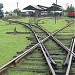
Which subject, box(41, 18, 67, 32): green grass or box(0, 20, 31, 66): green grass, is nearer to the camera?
box(0, 20, 31, 66): green grass

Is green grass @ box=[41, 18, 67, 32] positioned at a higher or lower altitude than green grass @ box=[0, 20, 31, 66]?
lower

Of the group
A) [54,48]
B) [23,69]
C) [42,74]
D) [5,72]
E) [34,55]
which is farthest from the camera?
[54,48]

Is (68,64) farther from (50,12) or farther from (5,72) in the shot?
(50,12)

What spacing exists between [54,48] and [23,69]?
4.31 metres

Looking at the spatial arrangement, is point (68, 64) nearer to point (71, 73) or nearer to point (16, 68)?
point (71, 73)

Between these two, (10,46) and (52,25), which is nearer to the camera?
(10,46)

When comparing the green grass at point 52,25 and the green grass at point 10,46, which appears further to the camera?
the green grass at point 52,25

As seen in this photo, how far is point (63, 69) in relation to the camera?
757 cm

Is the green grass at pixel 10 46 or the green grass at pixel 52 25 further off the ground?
the green grass at pixel 10 46

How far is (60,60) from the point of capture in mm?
9000

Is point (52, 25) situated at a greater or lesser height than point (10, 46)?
lesser

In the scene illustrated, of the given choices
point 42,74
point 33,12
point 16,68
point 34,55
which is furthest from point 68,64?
point 33,12

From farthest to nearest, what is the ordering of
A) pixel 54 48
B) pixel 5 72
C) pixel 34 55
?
1. pixel 54 48
2. pixel 34 55
3. pixel 5 72

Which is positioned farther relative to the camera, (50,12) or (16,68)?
(50,12)
